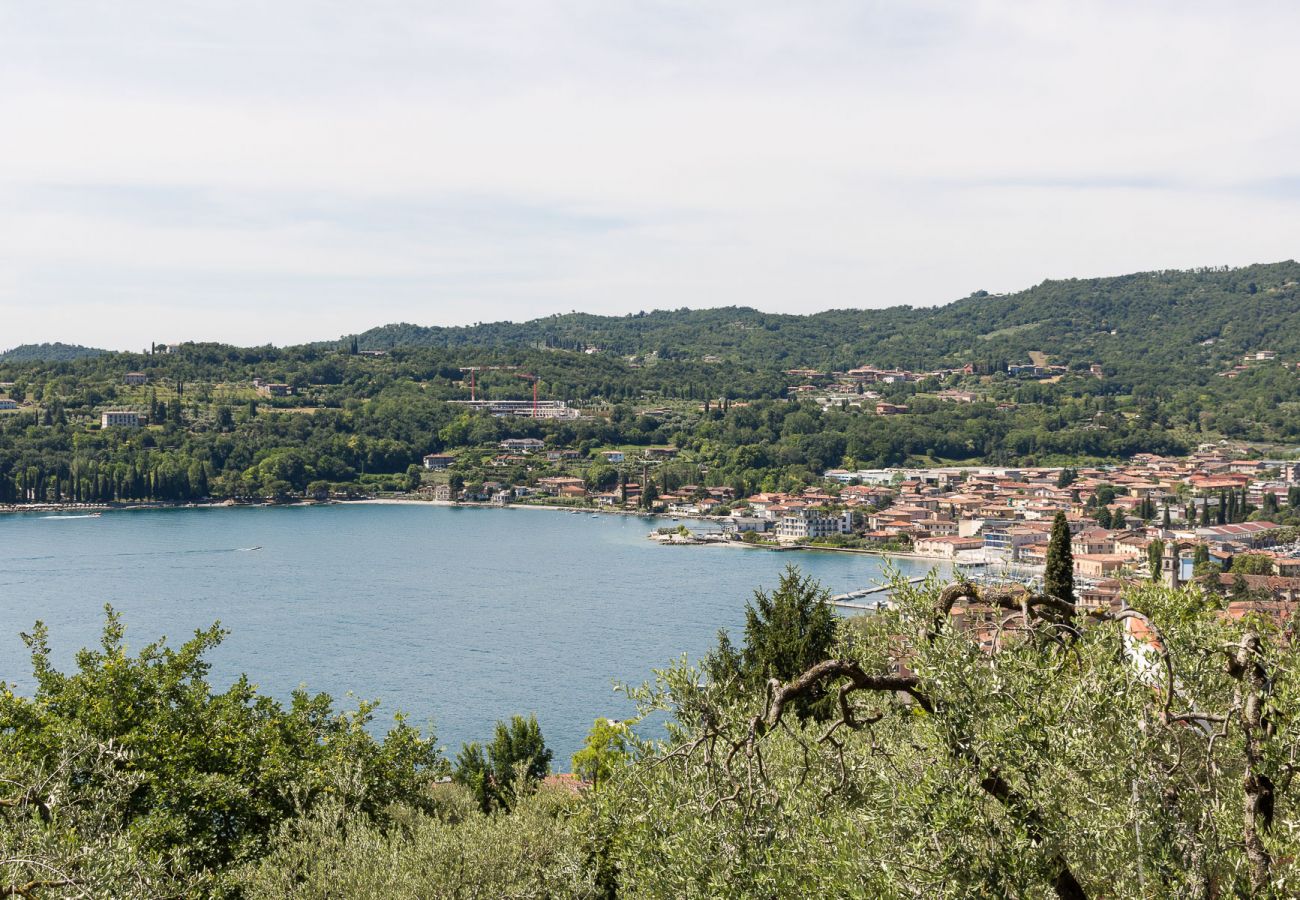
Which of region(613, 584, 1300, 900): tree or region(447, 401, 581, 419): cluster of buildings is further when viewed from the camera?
region(447, 401, 581, 419): cluster of buildings

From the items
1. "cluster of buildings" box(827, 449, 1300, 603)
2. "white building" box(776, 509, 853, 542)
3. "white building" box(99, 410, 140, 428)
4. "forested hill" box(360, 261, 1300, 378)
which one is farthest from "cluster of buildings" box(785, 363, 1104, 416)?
"white building" box(99, 410, 140, 428)

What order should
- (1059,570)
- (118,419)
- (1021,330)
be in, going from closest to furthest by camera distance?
(1059,570), (118,419), (1021,330)

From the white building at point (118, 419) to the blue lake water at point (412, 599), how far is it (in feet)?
45.5

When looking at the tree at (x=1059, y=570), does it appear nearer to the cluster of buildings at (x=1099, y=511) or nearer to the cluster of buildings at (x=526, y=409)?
the cluster of buildings at (x=1099, y=511)

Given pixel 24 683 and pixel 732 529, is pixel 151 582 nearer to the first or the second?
pixel 24 683

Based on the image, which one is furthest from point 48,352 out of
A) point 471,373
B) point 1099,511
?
point 1099,511

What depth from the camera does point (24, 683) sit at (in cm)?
2673

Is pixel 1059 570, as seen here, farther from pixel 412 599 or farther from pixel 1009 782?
pixel 412 599

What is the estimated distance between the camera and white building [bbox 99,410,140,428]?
77500mm

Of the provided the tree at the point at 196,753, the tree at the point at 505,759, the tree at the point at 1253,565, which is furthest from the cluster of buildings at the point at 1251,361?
the tree at the point at 196,753

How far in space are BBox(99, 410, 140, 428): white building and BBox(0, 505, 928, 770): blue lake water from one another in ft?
45.5

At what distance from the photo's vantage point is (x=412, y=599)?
41.1 meters

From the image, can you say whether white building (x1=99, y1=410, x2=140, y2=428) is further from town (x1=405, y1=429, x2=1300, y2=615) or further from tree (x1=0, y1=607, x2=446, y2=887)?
tree (x1=0, y1=607, x2=446, y2=887)

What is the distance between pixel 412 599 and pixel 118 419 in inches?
1779
